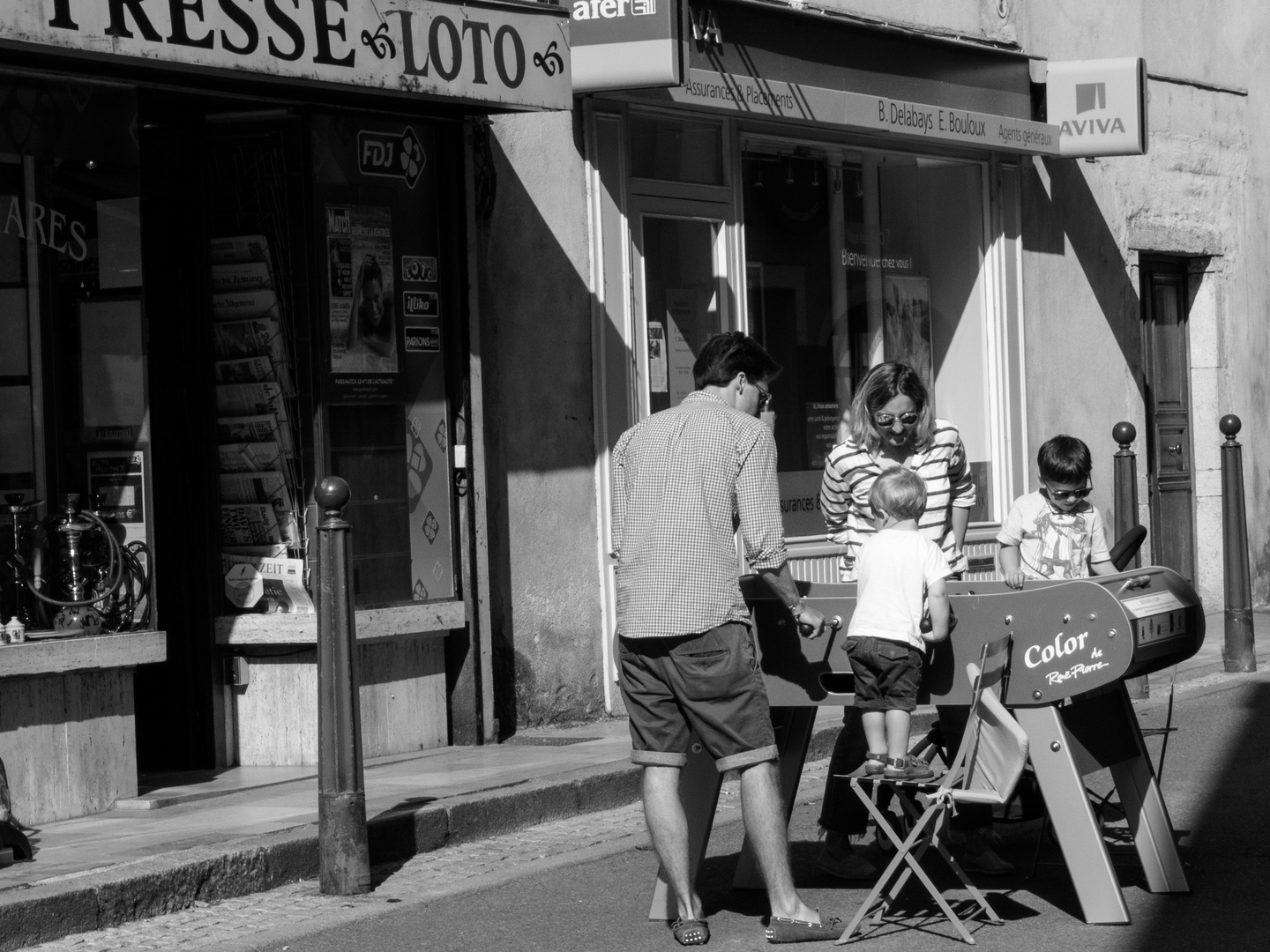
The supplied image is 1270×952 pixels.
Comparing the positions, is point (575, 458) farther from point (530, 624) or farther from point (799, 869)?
point (799, 869)

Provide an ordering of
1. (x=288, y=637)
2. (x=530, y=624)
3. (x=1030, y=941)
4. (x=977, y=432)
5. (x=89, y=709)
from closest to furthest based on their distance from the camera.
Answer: (x=1030, y=941) < (x=89, y=709) < (x=288, y=637) < (x=530, y=624) < (x=977, y=432)

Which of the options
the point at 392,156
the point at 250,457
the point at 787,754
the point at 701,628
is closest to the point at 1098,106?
the point at 392,156

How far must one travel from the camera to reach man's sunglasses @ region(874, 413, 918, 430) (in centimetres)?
671

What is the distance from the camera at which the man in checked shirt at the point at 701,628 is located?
5367mm

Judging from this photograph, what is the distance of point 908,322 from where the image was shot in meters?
12.8

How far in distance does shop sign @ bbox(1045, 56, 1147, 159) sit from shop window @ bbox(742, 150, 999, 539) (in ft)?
2.37

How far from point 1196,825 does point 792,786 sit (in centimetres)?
181

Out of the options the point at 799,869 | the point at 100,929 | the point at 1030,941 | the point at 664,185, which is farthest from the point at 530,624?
the point at 1030,941

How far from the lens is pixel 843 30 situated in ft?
37.6

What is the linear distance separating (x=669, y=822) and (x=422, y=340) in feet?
→ 13.8

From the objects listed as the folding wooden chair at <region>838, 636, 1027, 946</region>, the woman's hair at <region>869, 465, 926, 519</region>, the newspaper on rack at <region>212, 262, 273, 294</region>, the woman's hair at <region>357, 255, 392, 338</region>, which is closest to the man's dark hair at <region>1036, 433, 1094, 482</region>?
the woman's hair at <region>869, 465, 926, 519</region>

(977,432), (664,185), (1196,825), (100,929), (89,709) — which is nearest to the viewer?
(100,929)

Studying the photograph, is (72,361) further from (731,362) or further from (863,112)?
(863,112)

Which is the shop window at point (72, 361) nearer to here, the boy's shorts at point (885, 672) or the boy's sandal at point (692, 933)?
the boy's sandal at point (692, 933)
